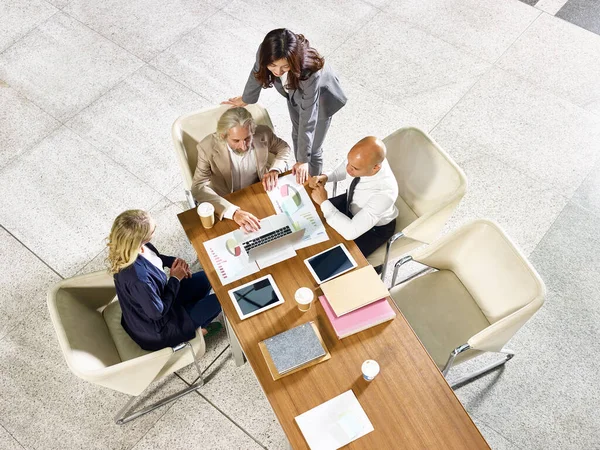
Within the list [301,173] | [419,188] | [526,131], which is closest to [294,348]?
[301,173]

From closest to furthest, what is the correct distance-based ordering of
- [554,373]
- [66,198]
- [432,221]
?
[432,221] < [554,373] < [66,198]

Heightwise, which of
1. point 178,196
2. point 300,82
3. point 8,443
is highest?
point 300,82

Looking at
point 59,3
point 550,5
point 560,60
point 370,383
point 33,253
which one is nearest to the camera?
point 370,383

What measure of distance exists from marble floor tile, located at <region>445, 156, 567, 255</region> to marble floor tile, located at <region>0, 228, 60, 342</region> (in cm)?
275

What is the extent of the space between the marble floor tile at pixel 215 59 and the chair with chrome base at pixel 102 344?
2.24m

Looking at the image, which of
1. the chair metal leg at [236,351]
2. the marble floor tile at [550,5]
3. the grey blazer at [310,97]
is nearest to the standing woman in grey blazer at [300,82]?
the grey blazer at [310,97]

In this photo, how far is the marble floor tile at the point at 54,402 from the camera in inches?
122

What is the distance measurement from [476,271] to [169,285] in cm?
157

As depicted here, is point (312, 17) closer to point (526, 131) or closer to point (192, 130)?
point (526, 131)

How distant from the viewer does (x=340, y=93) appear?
Answer: 10.9ft

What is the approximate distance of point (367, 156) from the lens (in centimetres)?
265

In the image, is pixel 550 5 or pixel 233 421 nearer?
pixel 233 421

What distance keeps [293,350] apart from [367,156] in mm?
963

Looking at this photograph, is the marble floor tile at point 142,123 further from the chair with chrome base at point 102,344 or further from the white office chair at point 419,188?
the white office chair at point 419,188
